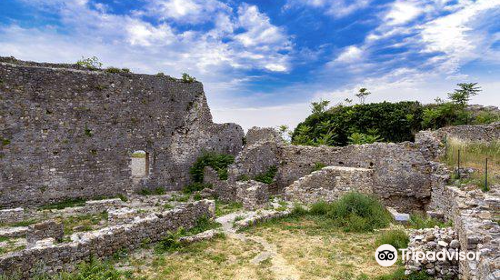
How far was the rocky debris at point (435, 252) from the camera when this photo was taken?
6.46m

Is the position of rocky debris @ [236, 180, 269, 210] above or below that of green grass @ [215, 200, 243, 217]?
above

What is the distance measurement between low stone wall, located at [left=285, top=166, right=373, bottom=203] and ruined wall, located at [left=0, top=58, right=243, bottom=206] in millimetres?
6642

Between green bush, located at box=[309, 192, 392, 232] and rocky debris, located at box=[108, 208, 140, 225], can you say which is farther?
green bush, located at box=[309, 192, 392, 232]

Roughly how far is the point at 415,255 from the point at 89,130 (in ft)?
45.3

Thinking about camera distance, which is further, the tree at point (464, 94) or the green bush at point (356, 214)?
the tree at point (464, 94)

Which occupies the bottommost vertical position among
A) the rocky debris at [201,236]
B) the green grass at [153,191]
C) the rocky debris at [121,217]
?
the rocky debris at [201,236]

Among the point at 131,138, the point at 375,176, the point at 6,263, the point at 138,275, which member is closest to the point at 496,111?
the point at 375,176

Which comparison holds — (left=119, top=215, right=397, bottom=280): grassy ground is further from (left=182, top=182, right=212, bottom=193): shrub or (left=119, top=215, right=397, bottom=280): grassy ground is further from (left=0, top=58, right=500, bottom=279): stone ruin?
(left=182, top=182, right=212, bottom=193): shrub

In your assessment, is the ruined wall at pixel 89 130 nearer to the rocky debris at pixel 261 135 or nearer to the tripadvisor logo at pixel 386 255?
the rocky debris at pixel 261 135

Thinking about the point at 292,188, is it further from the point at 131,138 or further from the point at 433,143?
the point at 131,138

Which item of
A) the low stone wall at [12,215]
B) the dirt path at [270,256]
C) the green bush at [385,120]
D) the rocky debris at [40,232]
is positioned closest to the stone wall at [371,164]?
the green bush at [385,120]

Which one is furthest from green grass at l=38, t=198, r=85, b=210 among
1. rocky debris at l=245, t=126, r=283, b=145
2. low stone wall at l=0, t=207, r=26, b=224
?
rocky debris at l=245, t=126, r=283, b=145

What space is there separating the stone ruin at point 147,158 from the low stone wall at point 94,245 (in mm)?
79

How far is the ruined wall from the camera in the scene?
1347 cm
